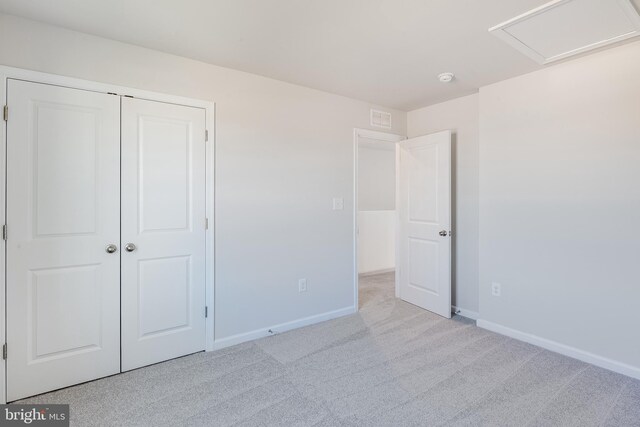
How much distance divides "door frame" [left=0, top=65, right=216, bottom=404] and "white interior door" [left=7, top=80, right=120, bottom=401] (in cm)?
3

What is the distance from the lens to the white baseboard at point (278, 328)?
2699mm

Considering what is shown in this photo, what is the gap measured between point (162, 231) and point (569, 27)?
122 inches

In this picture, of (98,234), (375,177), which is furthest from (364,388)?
(375,177)

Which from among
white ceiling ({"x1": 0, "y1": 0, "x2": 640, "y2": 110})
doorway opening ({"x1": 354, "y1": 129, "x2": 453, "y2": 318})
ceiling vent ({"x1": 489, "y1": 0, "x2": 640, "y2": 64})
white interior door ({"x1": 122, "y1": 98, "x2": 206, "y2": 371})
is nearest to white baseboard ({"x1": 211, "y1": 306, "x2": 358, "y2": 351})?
white interior door ({"x1": 122, "y1": 98, "x2": 206, "y2": 371})

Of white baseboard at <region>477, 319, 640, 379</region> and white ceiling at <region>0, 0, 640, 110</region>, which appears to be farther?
white baseboard at <region>477, 319, 640, 379</region>

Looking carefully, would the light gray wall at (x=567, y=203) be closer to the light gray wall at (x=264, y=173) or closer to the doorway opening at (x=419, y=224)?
the doorway opening at (x=419, y=224)

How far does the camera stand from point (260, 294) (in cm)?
289

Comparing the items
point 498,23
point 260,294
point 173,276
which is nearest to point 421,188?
point 498,23

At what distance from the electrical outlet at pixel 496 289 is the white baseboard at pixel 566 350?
286 millimetres

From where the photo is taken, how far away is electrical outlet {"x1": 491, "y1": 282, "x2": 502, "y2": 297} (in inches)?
119

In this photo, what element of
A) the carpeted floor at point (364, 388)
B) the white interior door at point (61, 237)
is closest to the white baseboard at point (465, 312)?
the carpeted floor at point (364, 388)

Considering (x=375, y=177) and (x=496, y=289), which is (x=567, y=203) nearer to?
(x=496, y=289)

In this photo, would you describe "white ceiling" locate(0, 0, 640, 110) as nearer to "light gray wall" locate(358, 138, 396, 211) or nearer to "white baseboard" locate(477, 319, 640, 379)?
"white baseboard" locate(477, 319, 640, 379)

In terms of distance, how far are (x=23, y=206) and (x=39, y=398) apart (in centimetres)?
121
